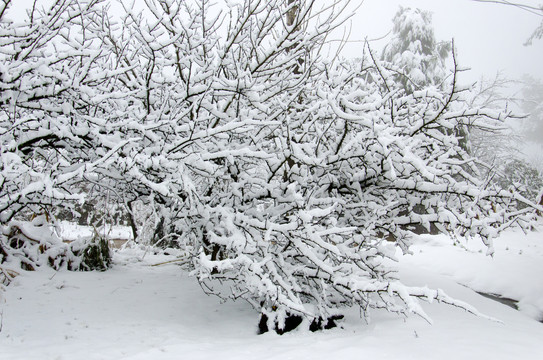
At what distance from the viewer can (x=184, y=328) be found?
354 centimetres

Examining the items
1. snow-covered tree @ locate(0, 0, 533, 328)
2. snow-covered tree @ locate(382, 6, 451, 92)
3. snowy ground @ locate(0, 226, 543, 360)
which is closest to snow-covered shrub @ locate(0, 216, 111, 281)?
snowy ground @ locate(0, 226, 543, 360)

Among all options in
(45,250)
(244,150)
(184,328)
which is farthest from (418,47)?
(184,328)

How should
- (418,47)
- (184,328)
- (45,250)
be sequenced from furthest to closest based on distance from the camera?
(418,47), (45,250), (184,328)

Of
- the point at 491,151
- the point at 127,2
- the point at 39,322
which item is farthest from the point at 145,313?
the point at 491,151

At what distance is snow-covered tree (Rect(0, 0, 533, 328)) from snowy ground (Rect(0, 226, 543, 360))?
0.99ft

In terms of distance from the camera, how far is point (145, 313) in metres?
3.88

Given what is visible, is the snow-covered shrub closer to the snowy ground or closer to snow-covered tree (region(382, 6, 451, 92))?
the snowy ground

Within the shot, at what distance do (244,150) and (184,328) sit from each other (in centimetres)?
175

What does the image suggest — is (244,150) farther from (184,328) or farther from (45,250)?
(45,250)

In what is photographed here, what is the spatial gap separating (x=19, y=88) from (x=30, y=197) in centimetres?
97

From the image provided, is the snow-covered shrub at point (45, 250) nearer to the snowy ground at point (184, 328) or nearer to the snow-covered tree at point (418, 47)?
the snowy ground at point (184, 328)

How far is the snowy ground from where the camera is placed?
2674mm

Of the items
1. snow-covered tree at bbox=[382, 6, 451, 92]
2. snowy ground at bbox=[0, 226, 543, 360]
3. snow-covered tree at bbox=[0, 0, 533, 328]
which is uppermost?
snow-covered tree at bbox=[382, 6, 451, 92]

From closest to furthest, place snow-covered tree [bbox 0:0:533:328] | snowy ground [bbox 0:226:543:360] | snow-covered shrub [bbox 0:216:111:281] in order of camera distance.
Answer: snowy ground [bbox 0:226:543:360], snow-covered tree [bbox 0:0:533:328], snow-covered shrub [bbox 0:216:111:281]
